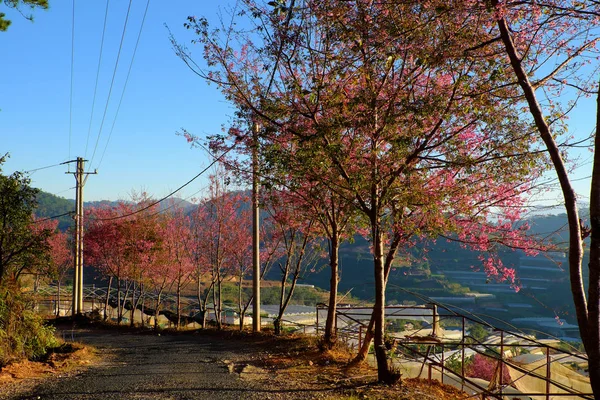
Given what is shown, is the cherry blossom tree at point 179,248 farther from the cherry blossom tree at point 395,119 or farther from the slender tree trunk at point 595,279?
the slender tree trunk at point 595,279

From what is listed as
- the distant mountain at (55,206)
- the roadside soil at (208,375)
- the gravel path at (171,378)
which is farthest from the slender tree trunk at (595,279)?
the distant mountain at (55,206)

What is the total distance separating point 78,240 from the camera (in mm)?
23000

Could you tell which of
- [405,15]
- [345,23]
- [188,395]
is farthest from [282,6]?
[188,395]

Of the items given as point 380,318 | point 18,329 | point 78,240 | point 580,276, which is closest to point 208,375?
point 380,318

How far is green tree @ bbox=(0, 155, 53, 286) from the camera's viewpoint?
13.7m

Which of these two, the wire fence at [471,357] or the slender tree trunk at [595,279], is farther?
the wire fence at [471,357]

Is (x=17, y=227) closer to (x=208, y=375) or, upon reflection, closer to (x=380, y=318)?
(x=208, y=375)

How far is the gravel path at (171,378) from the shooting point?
315 inches

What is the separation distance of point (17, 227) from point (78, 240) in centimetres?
938

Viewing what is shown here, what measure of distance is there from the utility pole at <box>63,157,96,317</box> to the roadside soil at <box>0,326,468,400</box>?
Result: 9385mm

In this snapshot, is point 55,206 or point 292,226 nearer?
point 292,226

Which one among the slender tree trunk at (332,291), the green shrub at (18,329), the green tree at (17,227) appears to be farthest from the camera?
the green tree at (17,227)

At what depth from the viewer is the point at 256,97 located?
29.9 ft

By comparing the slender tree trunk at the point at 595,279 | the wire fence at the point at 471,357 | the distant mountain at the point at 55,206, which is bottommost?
the wire fence at the point at 471,357
